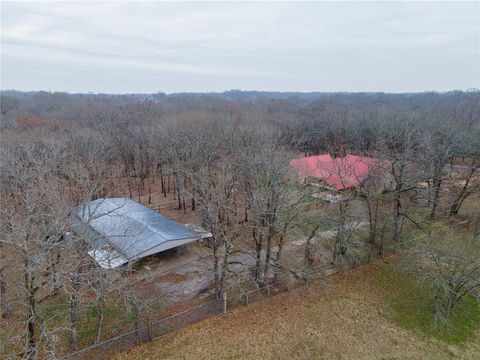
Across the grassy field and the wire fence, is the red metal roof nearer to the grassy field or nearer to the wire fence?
the wire fence

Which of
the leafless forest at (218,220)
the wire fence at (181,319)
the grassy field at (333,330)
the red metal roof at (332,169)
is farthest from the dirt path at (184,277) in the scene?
the red metal roof at (332,169)

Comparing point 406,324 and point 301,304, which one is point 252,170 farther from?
point 406,324

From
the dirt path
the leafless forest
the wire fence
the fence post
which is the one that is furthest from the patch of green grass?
the fence post

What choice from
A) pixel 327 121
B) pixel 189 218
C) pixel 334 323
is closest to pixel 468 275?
pixel 334 323

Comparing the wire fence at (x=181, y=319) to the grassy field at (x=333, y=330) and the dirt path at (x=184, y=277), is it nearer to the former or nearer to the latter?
the grassy field at (x=333, y=330)

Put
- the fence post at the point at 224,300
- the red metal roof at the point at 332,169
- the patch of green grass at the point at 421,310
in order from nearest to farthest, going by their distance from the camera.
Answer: the patch of green grass at the point at 421,310 < the fence post at the point at 224,300 < the red metal roof at the point at 332,169
